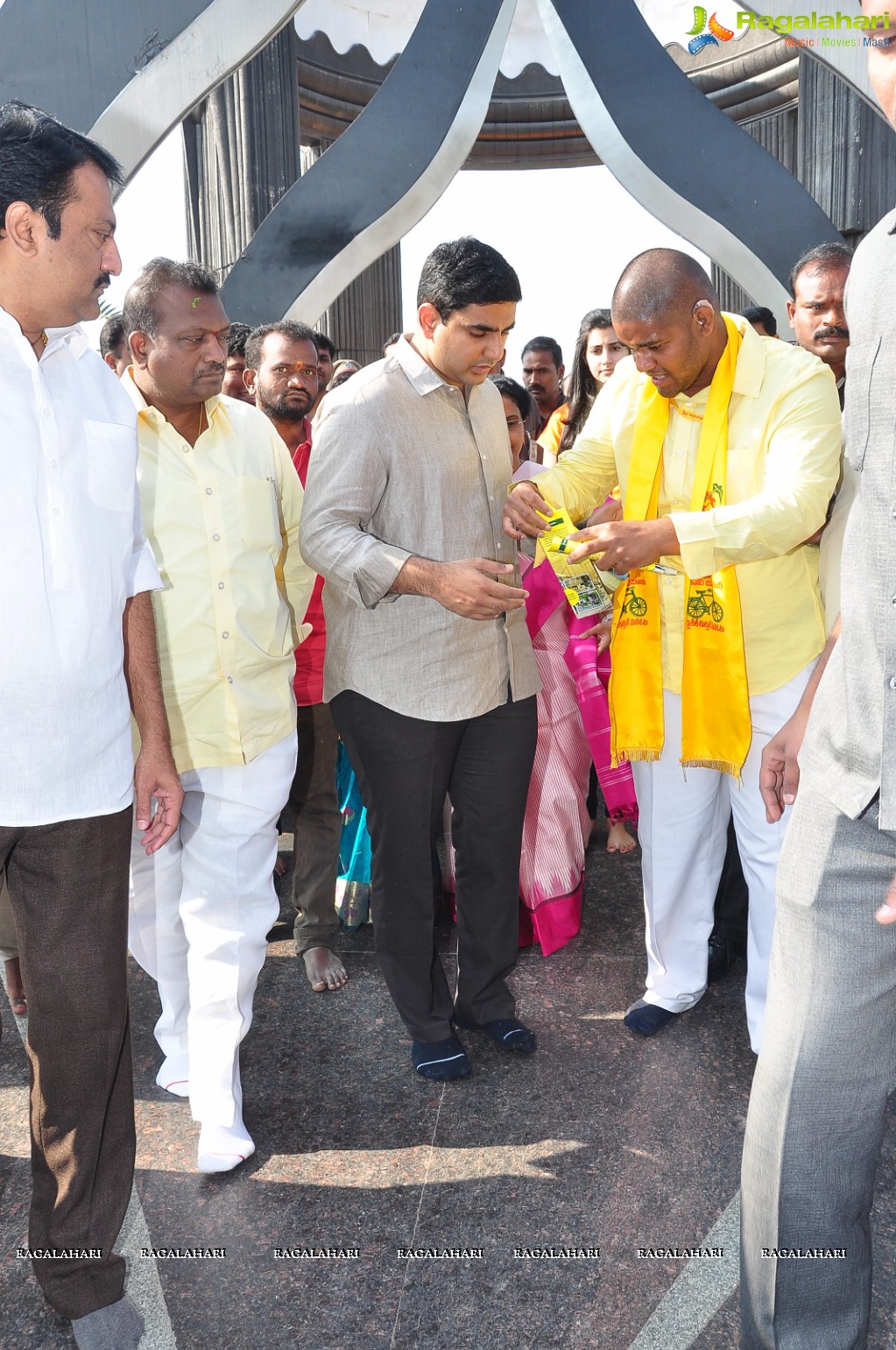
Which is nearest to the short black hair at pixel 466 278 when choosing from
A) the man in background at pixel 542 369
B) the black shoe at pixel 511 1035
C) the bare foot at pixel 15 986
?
the black shoe at pixel 511 1035

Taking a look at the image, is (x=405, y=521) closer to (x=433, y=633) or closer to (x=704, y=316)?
(x=433, y=633)

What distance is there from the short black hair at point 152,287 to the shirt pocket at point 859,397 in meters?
1.46

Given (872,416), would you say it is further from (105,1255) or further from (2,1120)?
(2,1120)

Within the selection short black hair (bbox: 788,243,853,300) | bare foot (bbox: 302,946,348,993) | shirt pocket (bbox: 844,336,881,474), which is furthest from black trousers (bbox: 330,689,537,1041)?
short black hair (bbox: 788,243,853,300)

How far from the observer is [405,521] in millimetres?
2453

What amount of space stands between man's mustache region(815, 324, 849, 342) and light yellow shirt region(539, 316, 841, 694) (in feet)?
1.79

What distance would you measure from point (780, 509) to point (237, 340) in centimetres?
266

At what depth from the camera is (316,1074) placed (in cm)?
255

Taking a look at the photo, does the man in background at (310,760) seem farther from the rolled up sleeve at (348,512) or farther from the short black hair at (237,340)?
the short black hair at (237,340)

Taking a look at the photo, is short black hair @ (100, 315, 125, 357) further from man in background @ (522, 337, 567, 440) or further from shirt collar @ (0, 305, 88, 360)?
man in background @ (522, 337, 567, 440)

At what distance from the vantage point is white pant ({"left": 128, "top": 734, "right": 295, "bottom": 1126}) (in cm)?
225

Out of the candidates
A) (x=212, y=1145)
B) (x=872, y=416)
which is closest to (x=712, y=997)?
(x=212, y=1145)

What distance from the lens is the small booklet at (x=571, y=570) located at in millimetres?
2338

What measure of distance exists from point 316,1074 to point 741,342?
1948mm
